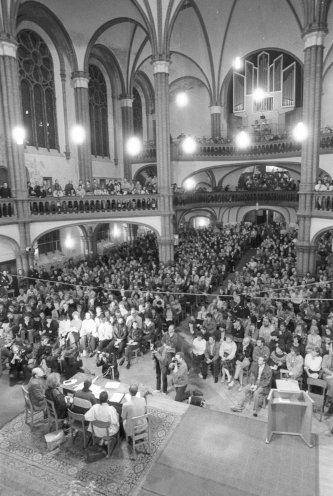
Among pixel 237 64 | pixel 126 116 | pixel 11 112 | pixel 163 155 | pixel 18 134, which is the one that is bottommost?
pixel 163 155

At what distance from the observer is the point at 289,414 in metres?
6.13

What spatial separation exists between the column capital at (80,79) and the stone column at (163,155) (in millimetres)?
4095

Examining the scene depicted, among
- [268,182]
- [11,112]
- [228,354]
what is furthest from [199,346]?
[268,182]

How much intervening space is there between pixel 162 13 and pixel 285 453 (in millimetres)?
17322

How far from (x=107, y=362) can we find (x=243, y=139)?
17.2 meters

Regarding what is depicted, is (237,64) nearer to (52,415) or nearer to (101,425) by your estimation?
(52,415)

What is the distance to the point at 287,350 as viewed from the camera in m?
8.20

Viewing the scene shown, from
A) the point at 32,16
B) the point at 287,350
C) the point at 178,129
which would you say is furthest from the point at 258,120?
the point at 287,350

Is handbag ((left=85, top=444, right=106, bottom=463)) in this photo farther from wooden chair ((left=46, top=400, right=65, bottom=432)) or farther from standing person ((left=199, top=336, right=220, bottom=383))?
standing person ((left=199, top=336, right=220, bottom=383))

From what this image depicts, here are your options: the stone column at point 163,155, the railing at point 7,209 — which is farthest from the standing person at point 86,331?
the stone column at point 163,155

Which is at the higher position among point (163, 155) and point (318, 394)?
point (163, 155)

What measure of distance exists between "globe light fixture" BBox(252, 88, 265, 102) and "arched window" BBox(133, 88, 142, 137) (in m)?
7.77

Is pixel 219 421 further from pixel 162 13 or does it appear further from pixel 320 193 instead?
pixel 162 13

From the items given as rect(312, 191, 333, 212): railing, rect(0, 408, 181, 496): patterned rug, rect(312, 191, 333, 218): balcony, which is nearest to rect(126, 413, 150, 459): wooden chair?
rect(0, 408, 181, 496): patterned rug
